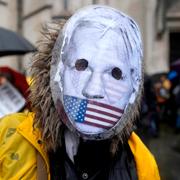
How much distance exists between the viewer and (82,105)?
6.88 feet

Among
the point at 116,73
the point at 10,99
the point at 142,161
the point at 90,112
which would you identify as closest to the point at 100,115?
the point at 90,112

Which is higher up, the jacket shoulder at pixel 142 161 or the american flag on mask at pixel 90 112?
the american flag on mask at pixel 90 112

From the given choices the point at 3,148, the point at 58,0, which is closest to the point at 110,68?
the point at 3,148

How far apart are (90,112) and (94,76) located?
13 centimetres

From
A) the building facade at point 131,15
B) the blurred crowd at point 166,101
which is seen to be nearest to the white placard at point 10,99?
the blurred crowd at point 166,101

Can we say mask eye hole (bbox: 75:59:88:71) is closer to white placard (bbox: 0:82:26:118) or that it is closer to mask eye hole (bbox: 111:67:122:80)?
mask eye hole (bbox: 111:67:122:80)

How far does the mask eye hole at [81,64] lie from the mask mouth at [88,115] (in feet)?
0.35

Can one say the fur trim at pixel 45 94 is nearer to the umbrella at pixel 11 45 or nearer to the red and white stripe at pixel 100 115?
the red and white stripe at pixel 100 115

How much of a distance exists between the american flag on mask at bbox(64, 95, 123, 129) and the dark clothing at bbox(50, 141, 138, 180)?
0.11 metres

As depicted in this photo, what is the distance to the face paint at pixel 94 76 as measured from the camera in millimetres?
2098

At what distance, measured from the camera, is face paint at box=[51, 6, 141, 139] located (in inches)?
82.6

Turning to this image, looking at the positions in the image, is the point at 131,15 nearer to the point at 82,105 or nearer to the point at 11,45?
the point at 11,45

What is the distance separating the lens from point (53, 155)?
7.21ft

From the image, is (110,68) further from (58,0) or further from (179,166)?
(58,0)
